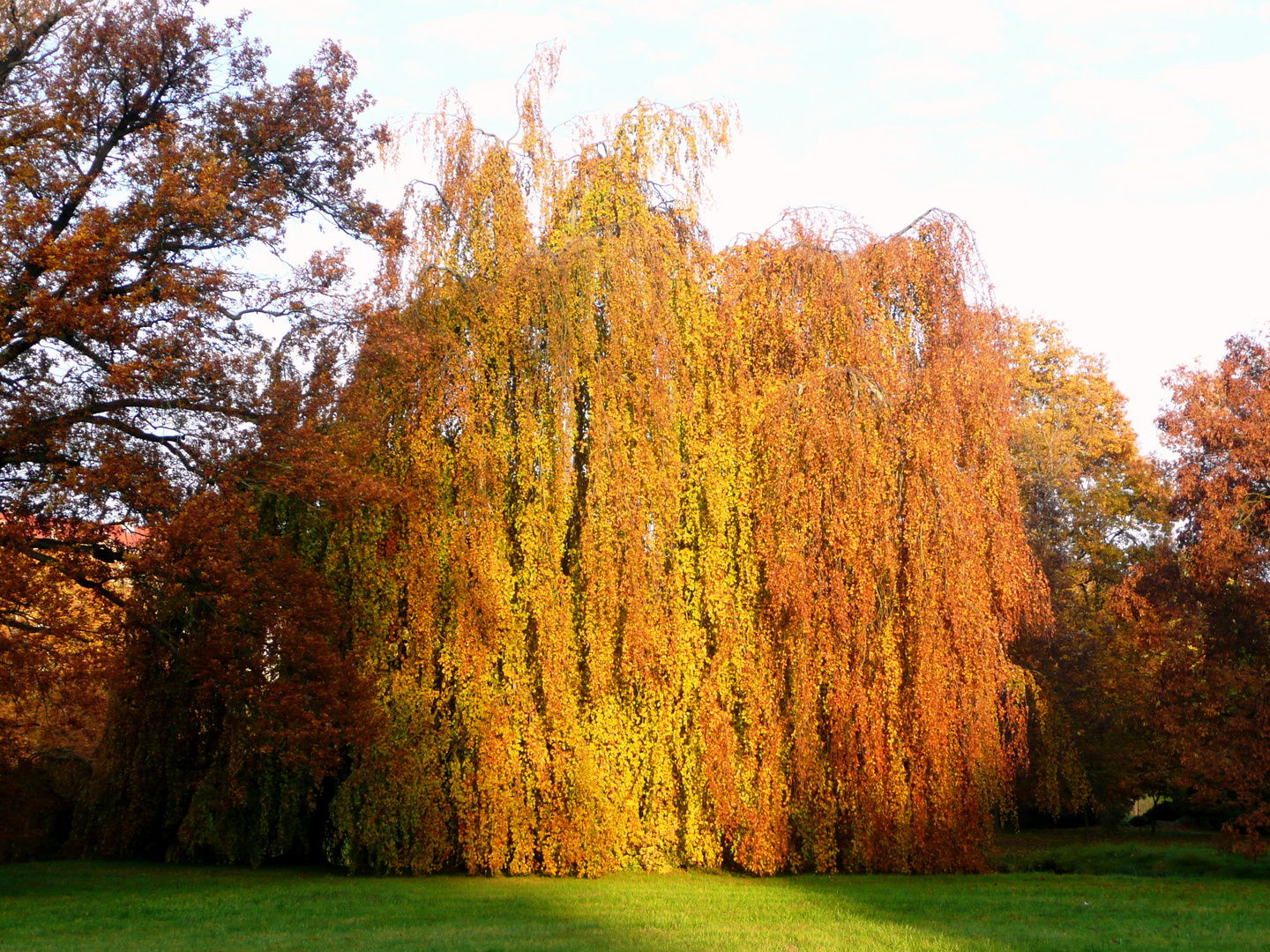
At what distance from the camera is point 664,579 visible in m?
13.0

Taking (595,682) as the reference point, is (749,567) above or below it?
above

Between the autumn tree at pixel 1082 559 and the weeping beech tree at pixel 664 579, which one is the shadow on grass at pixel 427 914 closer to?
the weeping beech tree at pixel 664 579

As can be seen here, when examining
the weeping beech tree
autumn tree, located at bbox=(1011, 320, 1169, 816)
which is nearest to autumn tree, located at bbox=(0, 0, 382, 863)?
the weeping beech tree

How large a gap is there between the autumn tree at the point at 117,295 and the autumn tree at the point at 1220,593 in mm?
11744

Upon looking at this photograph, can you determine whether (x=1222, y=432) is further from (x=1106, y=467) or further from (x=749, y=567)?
(x=1106, y=467)

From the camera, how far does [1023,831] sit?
26.1 meters

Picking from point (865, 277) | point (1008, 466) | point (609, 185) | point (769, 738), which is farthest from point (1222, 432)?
point (609, 185)

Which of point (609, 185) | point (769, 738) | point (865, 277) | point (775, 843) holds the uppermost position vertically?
point (609, 185)

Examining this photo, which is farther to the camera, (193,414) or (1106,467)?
(1106,467)

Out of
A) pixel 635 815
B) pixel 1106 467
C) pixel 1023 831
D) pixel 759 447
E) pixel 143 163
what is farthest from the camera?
pixel 1106 467

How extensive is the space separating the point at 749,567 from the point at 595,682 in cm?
229

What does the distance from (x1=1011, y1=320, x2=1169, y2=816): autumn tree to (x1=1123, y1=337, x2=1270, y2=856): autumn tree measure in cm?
89

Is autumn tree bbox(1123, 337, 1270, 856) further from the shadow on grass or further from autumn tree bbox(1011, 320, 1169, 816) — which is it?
the shadow on grass

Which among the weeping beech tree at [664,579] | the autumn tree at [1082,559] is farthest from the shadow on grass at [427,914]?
the autumn tree at [1082,559]
